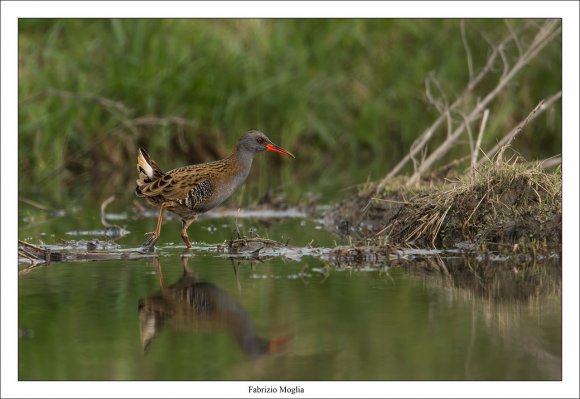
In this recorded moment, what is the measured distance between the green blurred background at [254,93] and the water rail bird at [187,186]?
4787 millimetres

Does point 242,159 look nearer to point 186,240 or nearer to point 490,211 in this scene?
point 186,240

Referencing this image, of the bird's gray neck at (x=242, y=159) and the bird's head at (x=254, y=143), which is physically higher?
the bird's head at (x=254, y=143)

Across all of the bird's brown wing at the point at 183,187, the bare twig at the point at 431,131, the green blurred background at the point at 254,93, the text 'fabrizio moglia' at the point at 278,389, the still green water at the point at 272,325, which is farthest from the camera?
the green blurred background at the point at 254,93

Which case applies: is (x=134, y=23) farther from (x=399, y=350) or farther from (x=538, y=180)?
(x=399, y=350)

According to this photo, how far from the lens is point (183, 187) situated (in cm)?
892

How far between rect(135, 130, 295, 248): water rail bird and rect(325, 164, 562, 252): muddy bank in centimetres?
147

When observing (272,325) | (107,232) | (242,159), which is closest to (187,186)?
(242,159)

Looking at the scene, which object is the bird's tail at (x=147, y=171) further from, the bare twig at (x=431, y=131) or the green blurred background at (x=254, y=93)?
the green blurred background at (x=254, y=93)

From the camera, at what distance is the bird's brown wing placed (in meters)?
8.92

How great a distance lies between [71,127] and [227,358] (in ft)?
36.6

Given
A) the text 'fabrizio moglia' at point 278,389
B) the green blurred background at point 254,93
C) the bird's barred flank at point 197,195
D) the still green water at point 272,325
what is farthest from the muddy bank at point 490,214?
the green blurred background at point 254,93

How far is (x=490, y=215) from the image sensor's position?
8555 millimetres

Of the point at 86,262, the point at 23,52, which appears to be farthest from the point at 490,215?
the point at 23,52

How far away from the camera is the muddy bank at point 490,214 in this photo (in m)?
8.20
